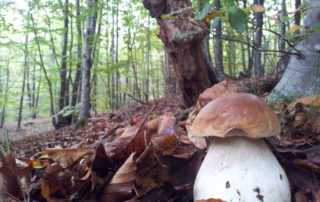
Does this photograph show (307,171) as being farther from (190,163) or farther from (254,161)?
(190,163)

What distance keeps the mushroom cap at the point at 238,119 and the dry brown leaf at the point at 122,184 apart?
1.25 ft

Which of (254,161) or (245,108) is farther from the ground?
(245,108)

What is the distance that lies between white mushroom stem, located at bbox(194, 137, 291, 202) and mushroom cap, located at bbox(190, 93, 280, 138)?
0.11 m

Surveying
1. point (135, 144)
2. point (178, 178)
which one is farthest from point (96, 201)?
point (178, 178)

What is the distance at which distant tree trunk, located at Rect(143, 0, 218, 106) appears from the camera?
351 centimetres

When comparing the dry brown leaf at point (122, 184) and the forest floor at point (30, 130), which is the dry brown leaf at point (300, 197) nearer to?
the dry brown leaf at point (122, 184)

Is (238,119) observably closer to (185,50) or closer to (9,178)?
(9,178)

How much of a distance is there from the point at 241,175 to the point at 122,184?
1.90ft

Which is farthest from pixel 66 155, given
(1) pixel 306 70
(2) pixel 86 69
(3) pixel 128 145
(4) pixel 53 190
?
(2) pixel 86 69

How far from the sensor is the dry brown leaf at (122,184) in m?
1.22

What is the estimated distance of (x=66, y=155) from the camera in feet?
4.42

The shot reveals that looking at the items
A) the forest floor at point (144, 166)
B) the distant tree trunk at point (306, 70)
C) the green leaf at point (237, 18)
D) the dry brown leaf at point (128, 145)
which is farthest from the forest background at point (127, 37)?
the forest floor at point (144, 166)

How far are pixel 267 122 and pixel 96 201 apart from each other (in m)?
0.90

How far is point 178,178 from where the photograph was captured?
4.75ft
